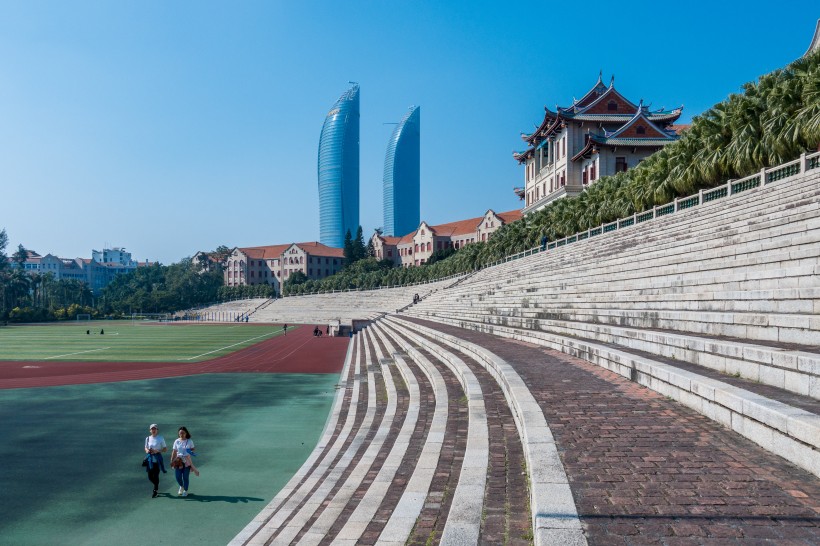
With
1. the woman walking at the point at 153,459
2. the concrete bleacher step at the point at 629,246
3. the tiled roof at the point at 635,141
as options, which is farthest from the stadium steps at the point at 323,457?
the tiled roof at the point at 635,141

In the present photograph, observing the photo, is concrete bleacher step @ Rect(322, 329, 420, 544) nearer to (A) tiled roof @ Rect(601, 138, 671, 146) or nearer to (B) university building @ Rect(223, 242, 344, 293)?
(A) tiled roof @ Rect(601, 138, 671, 146)

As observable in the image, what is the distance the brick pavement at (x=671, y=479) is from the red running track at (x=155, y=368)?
23628 millimetres

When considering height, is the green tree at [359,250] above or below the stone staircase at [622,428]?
above

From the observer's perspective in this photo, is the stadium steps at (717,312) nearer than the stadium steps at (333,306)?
Yes

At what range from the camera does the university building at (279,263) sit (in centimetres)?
14750

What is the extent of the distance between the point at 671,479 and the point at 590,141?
181 feet

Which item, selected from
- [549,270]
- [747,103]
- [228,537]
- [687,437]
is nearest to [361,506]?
[228,537]

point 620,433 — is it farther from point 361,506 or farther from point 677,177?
point 677,177

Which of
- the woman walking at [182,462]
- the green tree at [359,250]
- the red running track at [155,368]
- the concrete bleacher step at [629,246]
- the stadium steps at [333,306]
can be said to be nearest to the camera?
the woman walking at [182,462]

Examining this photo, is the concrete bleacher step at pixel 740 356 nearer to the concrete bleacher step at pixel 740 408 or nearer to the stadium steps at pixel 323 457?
the concrete bleacher step at pixel 740 408

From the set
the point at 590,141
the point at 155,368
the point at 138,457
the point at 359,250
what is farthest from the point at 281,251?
the point at 138,457

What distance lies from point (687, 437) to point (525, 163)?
246 ft

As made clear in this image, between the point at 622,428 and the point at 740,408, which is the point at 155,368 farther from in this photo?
the point at 740,408

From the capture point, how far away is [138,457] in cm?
1373
